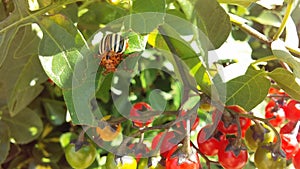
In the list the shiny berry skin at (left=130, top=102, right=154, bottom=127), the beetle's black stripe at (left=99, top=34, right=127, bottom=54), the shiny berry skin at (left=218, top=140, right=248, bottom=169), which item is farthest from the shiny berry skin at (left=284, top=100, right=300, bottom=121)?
the beetle's black stripe at (left=99, top=34, right=127, bottom=54)

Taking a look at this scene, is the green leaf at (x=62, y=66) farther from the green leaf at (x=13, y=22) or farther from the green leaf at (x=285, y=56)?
the green leaf at (x=285, y=56)

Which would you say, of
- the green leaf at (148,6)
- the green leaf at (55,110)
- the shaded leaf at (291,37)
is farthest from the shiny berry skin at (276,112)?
the green leaf at (55,110)

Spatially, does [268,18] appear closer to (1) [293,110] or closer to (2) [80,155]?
(1) [293,110]

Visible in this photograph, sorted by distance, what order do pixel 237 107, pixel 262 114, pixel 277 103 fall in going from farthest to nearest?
pixel 262 114 < pixel 277 103 < pixel 237 107

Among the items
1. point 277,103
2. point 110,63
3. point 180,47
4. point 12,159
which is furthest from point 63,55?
point 12,159

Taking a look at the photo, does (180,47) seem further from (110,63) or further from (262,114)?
(262,114)

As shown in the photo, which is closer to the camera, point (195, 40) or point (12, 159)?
point (195, 40)
